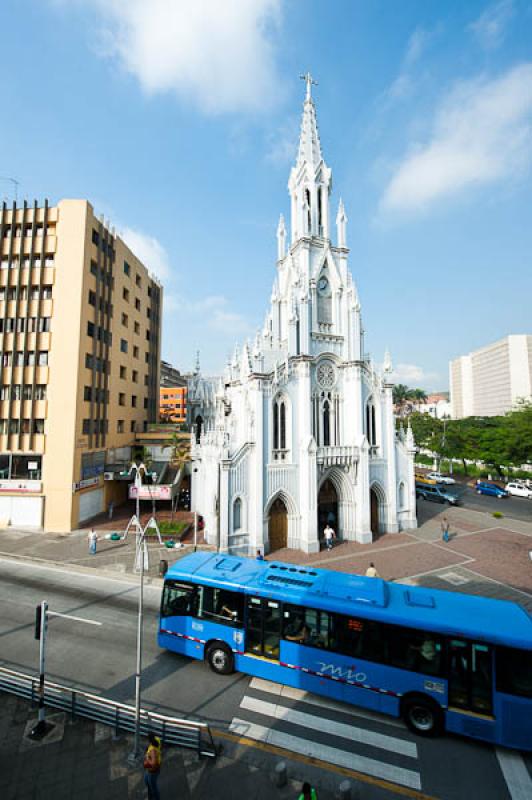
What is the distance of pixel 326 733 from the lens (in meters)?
9.84

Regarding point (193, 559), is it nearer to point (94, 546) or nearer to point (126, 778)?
point (126, 778)

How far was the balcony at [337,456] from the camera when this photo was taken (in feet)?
89.4

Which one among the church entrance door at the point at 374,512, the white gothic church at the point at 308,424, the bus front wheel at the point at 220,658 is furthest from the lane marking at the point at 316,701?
the church entrance door at the point at 374,512

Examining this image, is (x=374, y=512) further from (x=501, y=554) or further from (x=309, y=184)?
(x=309, y=184)

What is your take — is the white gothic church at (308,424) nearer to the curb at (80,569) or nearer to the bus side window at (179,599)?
the curb at (80,569)

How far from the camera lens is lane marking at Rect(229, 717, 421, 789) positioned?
339 inches

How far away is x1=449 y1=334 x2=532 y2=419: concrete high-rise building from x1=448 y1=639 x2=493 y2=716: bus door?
129 meters

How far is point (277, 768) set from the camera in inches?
316

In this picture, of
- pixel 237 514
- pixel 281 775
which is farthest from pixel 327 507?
pixel 281 775

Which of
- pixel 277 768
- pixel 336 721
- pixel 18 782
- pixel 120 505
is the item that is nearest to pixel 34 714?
pixel 18 782

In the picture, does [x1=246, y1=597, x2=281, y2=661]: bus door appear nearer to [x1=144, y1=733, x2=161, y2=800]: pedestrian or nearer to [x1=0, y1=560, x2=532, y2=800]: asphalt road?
[x1=0, y1=560, x2=532, y2=800]: asphalt road

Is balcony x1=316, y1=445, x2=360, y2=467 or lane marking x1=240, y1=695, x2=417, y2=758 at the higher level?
balcony x1=316, y1=445, x2=360, y2=467

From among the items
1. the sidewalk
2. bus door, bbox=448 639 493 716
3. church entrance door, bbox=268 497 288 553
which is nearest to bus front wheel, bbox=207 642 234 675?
the sidewalk

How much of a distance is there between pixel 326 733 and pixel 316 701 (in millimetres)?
1282
